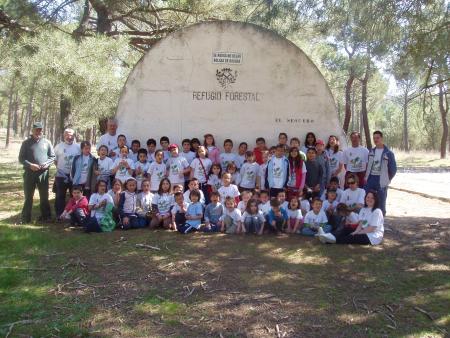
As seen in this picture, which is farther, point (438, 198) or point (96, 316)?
point (438, 198)

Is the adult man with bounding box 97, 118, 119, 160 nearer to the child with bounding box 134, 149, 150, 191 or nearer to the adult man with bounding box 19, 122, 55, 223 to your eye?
the child with bounding box 134, 149, 150, 191

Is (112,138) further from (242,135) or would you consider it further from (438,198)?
(438,198)

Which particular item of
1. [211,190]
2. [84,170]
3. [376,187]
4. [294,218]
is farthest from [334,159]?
[84,170]

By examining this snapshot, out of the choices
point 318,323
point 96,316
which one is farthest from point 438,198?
point 96,316

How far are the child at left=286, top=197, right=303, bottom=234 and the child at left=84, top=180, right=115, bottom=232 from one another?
2617 mm

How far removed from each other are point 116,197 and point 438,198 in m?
8.30

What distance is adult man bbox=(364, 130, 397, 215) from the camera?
23.7 feet

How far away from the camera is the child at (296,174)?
7508mm

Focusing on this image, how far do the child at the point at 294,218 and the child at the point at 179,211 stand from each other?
1.53 meters

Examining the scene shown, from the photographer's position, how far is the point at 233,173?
778 cm

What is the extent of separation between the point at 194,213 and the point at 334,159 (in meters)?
2.63

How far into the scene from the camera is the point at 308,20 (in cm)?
938

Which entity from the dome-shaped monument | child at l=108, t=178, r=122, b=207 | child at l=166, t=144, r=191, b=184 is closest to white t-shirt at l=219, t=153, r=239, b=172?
child at l=166, t=144, r=191, b=184

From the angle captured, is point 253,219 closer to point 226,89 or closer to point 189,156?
point 189,156
